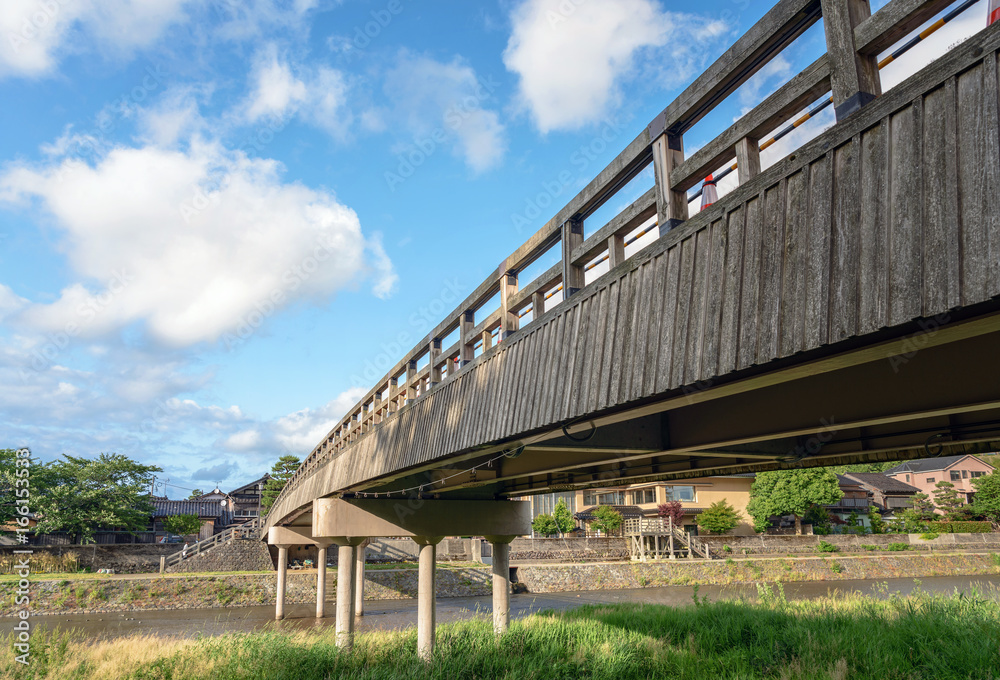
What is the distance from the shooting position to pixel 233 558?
145 feet

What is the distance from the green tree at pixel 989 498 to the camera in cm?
6081

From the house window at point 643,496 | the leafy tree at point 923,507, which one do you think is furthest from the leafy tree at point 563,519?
the leafy tree at point 923,507

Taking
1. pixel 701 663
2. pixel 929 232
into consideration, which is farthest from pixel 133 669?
pixel 929 232

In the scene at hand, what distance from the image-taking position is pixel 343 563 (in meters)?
18.2

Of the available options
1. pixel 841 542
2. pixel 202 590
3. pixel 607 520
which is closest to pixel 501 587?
pixel 202 590

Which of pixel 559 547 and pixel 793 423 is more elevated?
pixel 793 423

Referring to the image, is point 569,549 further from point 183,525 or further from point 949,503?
point 949,503

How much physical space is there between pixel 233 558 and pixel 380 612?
643 inches

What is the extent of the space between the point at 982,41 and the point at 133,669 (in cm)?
1556

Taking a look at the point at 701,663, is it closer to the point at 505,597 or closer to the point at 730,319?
the point at 505,597

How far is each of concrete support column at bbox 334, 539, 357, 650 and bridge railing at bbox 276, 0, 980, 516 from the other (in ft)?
34.8

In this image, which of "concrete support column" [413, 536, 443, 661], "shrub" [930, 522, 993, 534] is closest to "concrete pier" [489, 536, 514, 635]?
"concrete support column" [413, 536, 443, 661]

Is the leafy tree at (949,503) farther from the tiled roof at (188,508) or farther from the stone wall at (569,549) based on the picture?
the tiled roof at (188,508)

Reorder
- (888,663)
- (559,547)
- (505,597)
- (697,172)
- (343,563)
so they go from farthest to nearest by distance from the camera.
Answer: (559,547)
(343,563)
(505,597)
(888,663)
(697,172)
